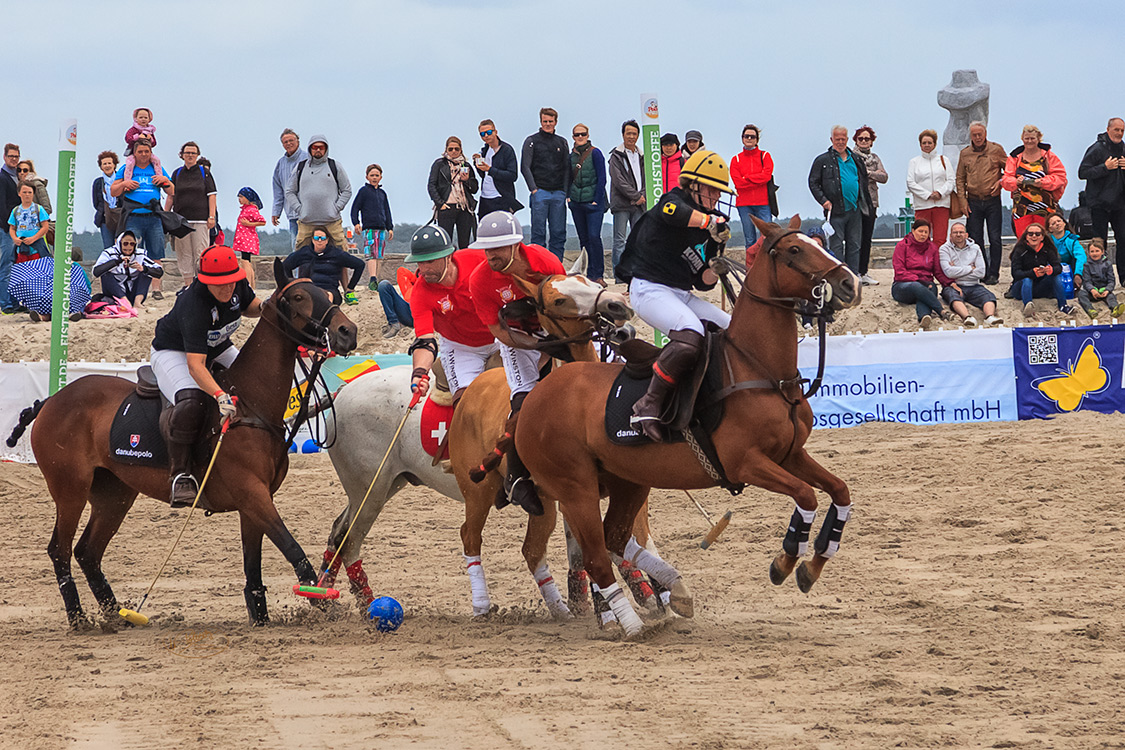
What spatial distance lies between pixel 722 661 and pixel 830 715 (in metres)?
1.21

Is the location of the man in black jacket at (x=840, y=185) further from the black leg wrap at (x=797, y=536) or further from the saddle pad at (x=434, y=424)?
the black leg wrap at (x=797, y=536)

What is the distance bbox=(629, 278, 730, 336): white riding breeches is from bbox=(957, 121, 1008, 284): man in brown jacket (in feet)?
35.1

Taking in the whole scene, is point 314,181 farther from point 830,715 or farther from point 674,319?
point 830,715

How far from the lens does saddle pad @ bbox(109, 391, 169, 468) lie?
8484mm

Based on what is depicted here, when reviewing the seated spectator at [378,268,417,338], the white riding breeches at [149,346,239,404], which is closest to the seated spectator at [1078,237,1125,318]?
the seated spectator at [378,268,417,338]

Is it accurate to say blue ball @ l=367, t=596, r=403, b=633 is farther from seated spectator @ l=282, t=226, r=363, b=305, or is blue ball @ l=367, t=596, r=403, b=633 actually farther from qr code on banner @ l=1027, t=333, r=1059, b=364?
qr code on banner @ l=1027, t=333, r=1059, b=364

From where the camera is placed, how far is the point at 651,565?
25.6ft

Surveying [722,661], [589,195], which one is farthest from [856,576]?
[589,195]

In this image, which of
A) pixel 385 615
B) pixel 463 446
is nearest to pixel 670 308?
pixel 463 446

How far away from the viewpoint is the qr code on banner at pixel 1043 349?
14.7 metres

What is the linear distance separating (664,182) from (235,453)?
366 inches

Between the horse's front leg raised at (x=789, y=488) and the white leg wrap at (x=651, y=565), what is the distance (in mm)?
925

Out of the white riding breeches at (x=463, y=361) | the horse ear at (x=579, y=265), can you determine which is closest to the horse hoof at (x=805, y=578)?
the horse ear at (x=579, y=265)

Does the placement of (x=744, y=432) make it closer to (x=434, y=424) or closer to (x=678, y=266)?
(x=678, y=266)
